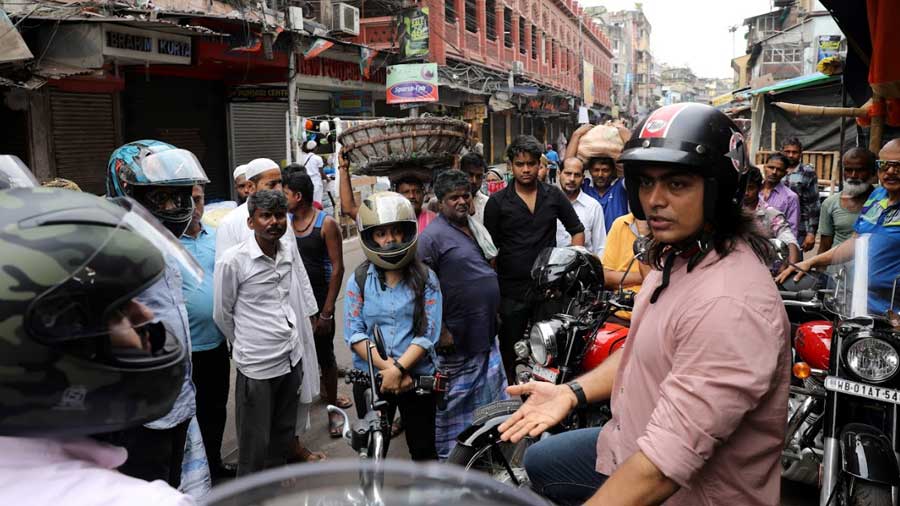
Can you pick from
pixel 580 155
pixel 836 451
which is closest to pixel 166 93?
pixel 580 155

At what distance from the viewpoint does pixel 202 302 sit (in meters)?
3.73

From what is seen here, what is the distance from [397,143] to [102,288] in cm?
418

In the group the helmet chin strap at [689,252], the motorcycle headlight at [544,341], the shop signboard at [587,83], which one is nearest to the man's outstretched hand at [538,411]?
the helmet chin strap at [689,252]

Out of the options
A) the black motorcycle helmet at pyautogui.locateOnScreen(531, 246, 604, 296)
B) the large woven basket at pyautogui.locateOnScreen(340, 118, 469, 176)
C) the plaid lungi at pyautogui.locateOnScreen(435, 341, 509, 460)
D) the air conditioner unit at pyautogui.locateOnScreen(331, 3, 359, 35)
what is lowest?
the plaid lungi at pyautogui.locateOnScreen(435, 341, 509, 460)

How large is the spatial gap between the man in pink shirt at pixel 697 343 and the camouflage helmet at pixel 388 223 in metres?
1.73

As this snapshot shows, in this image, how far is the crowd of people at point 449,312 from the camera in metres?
1.07

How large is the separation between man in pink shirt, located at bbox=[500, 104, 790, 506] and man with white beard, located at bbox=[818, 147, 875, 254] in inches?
193

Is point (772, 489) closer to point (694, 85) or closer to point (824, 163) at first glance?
point (824, 163)

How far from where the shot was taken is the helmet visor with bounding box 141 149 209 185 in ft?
10.7

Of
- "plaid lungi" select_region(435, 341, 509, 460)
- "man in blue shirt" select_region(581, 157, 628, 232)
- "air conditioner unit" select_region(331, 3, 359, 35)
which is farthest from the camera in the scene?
"air conditioner unit" select_region(331, 3, 359, 35)

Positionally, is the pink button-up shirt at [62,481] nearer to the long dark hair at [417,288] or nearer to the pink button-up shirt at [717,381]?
the pink button-up shirt at [717,381]

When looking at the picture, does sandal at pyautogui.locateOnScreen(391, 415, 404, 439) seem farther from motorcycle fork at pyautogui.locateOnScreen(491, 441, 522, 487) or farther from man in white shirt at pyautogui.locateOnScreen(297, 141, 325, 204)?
man in white shirt at pyautogui.locateOnScreen(297, 141, 325, 204)

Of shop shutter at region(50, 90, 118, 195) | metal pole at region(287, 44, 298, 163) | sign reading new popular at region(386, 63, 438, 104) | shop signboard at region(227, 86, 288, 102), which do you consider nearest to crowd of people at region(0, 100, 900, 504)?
shop shutter at region(50, 90, 118, 195)

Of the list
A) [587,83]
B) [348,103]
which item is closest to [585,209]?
[348,103]
